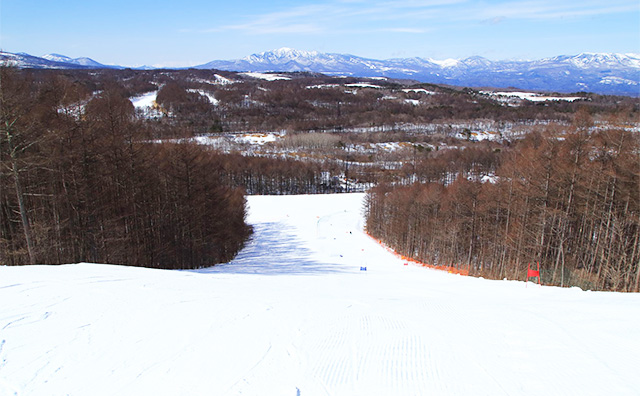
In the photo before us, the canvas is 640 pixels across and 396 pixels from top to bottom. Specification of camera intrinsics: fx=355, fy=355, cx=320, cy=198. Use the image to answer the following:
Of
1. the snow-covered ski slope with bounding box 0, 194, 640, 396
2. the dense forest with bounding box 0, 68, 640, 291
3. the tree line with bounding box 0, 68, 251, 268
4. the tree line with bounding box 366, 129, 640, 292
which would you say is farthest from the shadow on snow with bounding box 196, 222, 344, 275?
the snow-covered ski slope with bounding box 0, 194, 640, 396

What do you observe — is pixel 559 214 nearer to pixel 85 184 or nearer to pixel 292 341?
pixel 292 341

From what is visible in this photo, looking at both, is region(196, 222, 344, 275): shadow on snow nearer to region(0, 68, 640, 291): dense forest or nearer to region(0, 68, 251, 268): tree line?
region(0, 68, 640, 291): dense forest

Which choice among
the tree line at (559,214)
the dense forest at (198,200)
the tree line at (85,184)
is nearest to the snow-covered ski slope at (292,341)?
the tree line at (85,184)

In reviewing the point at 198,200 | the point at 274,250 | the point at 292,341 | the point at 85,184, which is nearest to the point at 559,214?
the point at 292,341

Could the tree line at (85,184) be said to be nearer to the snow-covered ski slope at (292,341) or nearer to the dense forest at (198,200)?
the dense forest at (198,200)

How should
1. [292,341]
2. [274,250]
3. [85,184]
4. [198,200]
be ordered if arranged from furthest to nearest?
[274,250] < [198,200] < [85,184] < [292,341]

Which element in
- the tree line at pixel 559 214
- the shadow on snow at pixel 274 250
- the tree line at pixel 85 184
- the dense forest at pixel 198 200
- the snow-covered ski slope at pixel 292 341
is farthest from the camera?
the shadow on snow at pixel 274 250
